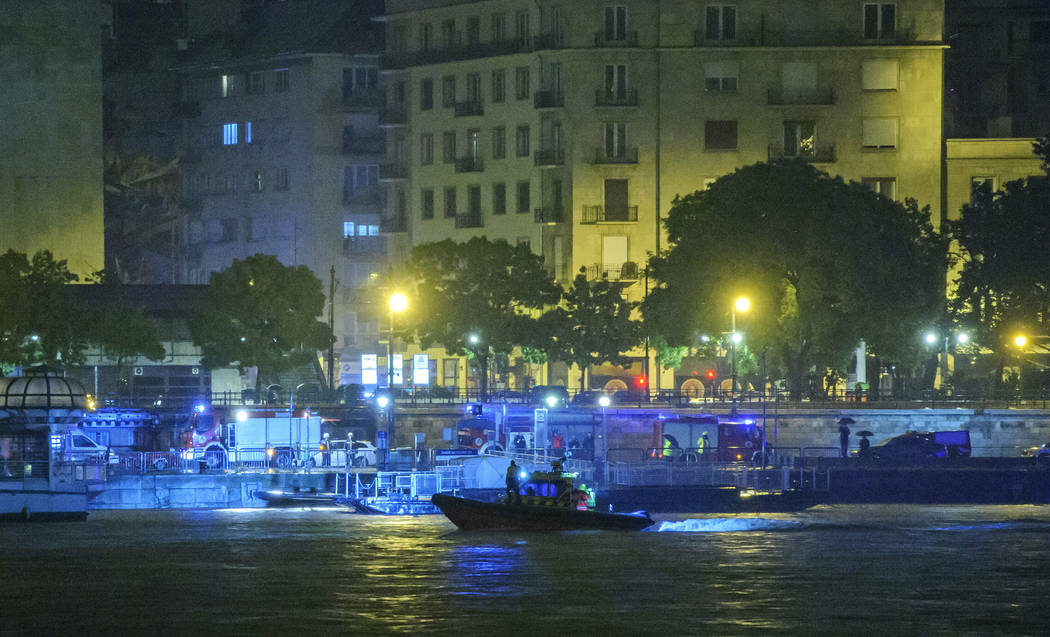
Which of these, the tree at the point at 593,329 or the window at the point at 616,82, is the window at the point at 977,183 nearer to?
the window at the point at 616,82

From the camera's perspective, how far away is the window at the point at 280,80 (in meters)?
157

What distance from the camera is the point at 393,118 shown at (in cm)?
14738

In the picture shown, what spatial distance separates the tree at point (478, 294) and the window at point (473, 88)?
1796 centimetres

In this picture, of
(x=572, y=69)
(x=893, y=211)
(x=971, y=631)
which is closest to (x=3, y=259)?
(x=572, y=69)

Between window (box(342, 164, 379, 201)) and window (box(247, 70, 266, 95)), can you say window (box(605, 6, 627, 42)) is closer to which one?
window (box(342, 164, 379, 201))

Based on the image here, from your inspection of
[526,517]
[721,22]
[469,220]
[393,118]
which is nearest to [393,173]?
[393,118]

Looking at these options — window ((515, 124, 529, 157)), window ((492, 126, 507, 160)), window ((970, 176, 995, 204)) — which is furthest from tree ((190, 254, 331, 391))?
window ((970, 176, 995, 204))

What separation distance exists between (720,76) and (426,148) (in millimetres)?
20524

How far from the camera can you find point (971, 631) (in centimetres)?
5356

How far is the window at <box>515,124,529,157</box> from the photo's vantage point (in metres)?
Answer: 139

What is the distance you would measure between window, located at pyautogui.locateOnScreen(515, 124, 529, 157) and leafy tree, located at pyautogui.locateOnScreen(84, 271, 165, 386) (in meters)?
25.2

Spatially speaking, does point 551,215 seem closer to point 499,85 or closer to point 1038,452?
point 499,85

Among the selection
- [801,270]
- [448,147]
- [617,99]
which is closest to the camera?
[801,270]

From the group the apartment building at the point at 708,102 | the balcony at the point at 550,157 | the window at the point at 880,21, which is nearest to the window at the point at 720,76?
the apartment building at the point at 708,102
